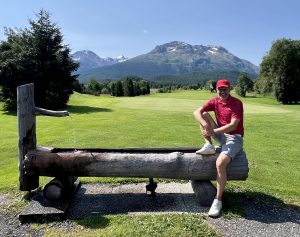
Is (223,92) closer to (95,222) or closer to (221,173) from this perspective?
(221,173)

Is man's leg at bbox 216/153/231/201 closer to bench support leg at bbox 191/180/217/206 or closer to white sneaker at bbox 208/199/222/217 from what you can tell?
white sneaker at bbox 208/199/222/217

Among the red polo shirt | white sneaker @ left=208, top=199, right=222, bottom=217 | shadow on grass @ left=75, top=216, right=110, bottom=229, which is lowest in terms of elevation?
shadow on grass @ left=75, top=216, right=110, bottom=229

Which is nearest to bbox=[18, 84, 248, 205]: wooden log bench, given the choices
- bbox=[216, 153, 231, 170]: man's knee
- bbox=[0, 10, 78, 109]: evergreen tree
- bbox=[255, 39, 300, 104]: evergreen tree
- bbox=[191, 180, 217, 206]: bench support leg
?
bbox=[191, 180, 217, 206]: bench support leg

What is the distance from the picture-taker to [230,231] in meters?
7.25

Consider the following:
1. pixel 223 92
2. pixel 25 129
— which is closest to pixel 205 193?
pixel 223 92

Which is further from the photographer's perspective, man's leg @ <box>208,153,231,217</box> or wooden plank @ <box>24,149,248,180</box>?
wooden plank @ <box>24,149,248,180</box>

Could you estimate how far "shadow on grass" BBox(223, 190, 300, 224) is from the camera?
8.05m

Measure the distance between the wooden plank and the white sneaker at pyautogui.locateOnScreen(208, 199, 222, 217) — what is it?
667 millimetres

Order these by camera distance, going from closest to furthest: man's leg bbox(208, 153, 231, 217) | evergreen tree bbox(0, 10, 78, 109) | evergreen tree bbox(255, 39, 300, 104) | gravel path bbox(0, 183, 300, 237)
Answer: gravel path bbox(0, 183, 300, 237), man's leg bbox(208, 153, 231, 217), evergreen tree bbox(0, 10, 78, 109), evergreen tree bbox(255, 39, 300, 104)

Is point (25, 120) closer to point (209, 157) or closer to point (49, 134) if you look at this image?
point (209, 157)

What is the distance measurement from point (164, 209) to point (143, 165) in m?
1.12

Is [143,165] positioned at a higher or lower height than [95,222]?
higher

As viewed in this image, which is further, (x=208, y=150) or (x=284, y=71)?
(x=284, y=71)

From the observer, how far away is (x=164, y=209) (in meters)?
8.41
